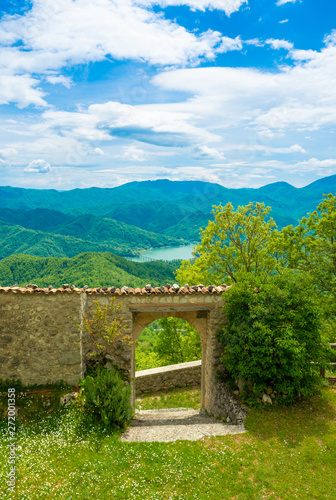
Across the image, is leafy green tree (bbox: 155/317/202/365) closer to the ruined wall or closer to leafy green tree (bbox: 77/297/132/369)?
leafy green tree (bbox: 77/297/132/369)

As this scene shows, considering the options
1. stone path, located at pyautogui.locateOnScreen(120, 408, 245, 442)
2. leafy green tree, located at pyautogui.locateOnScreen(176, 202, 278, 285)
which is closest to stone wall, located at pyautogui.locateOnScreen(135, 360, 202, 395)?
stone path, located at pyautogui.locateOnScreen(120, 408, 245, 442)

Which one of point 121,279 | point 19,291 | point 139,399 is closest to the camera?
point 19,291

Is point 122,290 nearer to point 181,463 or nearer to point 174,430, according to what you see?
point 174,430

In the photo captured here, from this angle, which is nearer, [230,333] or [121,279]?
[230,333]

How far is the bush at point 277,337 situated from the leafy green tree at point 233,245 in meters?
8.20

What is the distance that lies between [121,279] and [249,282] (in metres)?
74.1

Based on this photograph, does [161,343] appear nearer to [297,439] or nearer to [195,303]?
[195,303]

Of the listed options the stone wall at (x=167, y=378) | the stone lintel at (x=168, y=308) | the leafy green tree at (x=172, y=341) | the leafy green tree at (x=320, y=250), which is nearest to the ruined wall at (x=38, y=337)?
the stone lintel at (x=168, y=308)

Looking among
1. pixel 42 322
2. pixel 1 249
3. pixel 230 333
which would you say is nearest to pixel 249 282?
pixel 230 333

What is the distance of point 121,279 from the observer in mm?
81688

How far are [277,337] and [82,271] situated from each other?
261 ft

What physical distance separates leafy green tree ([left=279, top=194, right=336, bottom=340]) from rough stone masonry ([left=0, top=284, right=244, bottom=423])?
6.61 meters

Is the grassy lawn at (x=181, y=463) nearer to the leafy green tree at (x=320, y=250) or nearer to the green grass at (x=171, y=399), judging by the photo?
the green grass at (x=171, y=399)

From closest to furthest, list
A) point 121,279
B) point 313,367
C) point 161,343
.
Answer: point 313,367 → point 161,343 → point 121,279
